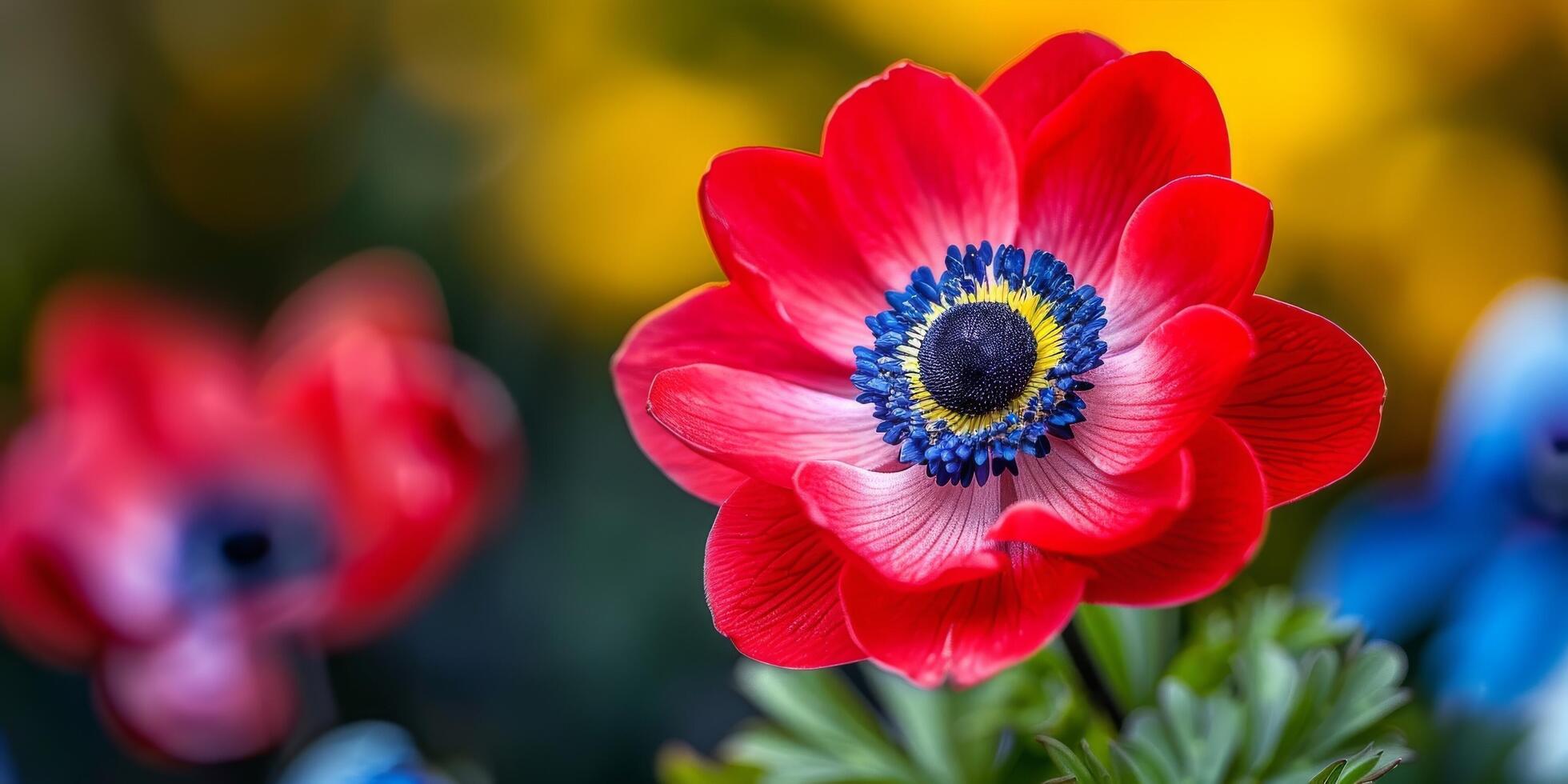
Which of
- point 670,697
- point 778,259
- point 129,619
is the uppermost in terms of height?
point 778,259

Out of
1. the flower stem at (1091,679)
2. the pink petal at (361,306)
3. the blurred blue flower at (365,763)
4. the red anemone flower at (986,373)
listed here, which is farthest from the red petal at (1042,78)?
the pink petal at (361,306)

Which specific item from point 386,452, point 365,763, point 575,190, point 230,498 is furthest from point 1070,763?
point 575,190

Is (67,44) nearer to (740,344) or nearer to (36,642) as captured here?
(36,642)

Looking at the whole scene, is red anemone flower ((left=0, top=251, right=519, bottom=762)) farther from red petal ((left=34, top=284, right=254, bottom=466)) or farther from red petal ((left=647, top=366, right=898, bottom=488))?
red petal ((left=647, top=366, right=898, bottom=488))

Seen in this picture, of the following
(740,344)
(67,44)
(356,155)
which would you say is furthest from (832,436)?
(67,44)

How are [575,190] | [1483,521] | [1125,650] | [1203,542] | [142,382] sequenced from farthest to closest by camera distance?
[575,190] < [142,382] < [1483,521] < [1125,650] < [1203,542]

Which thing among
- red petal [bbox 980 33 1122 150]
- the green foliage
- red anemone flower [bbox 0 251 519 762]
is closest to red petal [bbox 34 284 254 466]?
red anemone flower [bbox 0 251 519 762]

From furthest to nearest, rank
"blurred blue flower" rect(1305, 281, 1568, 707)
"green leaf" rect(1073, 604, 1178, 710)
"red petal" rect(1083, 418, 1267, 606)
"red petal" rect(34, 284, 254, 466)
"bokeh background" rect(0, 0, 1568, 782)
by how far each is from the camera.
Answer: "bokeh background" rect(0, 0, 1568, 782) → "red petal" rect(34, 284, 254, 466) → "blurred blue flower" rect(1305, 281, 1568, 707) → "green leaf" rect(1073, 604, 1178, 710) → "red petal" rect(1083, 418, 1267, 606)

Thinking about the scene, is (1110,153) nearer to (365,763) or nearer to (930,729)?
(930,729)
